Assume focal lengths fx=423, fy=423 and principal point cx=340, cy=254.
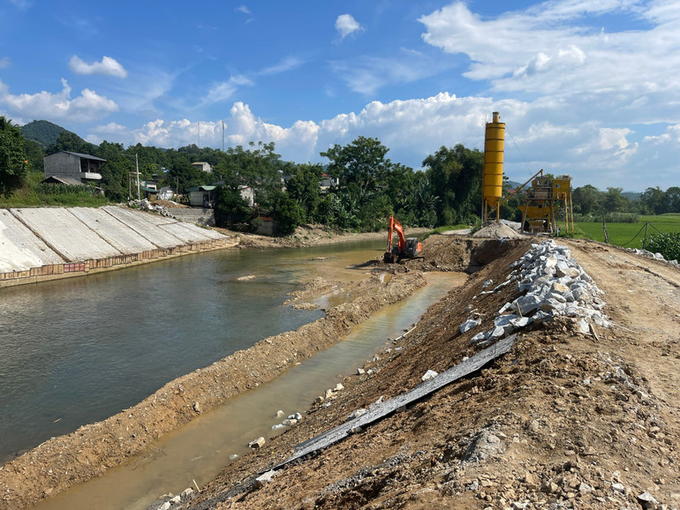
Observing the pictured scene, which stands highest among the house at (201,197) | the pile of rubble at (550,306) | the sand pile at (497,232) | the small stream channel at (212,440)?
the house at (201,197)

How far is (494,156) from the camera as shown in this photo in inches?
1150

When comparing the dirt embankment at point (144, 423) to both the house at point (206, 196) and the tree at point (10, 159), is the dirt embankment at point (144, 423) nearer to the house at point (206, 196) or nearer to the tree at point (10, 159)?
the tree at point (10, 159)

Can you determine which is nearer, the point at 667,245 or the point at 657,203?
the point at 667,245

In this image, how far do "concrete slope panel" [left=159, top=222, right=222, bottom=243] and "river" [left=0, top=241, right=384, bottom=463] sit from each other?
9.21 m

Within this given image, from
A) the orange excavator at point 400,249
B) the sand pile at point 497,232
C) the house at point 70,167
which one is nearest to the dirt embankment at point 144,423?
the orange excavator at point 400,249

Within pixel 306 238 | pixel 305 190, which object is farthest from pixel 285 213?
pixel 305 190

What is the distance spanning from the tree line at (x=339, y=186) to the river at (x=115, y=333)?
20224mm

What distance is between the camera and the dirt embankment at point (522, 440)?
3.62 m

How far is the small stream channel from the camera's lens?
7379 mm

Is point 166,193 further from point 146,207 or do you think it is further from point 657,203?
point 657,203

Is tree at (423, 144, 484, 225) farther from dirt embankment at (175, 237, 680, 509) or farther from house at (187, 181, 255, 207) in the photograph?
dirt embankment at (175, 237, 680, 509)

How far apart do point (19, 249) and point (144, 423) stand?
22.8 metres

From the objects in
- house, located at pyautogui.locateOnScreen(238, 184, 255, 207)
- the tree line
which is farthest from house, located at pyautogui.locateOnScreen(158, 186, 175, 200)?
house, located at pyautogui.locateOnScreen(238, 184, 255, 207)

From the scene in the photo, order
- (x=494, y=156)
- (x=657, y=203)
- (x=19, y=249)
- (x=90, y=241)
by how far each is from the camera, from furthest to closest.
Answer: (x=657, y=203), (x=90, y=241), (x=494, y=156), (x=19, y=249)
